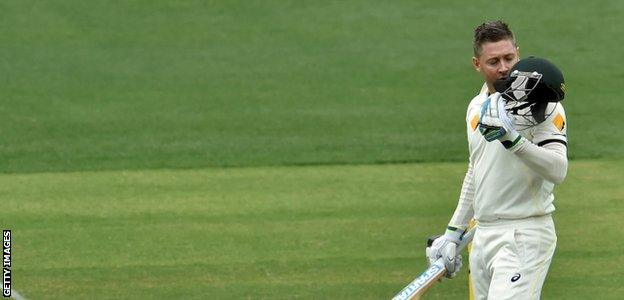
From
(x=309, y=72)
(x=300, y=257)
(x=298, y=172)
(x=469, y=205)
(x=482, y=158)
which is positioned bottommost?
(x=309, y=72)

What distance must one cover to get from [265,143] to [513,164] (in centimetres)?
1055

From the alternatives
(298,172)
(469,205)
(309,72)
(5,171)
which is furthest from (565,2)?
(469,205)

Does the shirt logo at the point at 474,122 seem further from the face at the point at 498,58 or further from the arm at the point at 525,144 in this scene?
the arm at the point at 525,144

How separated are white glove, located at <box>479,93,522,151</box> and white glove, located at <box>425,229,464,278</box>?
3.93 feet

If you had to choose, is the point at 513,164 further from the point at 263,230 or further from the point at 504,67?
the point at 263,230

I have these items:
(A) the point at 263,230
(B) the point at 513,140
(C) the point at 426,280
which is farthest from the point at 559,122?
(A) the point at 263,230

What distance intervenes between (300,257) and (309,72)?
10231mm

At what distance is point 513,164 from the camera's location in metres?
7.55

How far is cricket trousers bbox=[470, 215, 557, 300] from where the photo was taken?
7.54 meters

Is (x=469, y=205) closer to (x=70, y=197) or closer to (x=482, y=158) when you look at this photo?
(x=482, y=158)

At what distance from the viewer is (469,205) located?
27.3 ft

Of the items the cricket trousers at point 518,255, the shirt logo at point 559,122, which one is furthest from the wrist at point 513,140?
the cricket trousers at point 518,255

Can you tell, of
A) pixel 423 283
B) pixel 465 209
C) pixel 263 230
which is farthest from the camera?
pixel 263 230

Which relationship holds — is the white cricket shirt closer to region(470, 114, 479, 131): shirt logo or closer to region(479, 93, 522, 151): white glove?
region(470, 114, 479, 131): shirt logo
